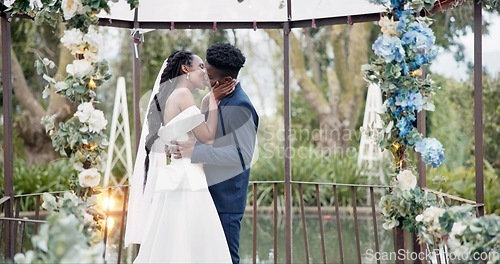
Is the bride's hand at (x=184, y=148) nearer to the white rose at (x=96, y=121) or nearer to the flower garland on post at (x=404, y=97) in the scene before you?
the white rose at (x=96, y=121)

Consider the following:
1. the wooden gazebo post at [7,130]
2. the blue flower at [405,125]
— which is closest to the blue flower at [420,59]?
the blue flower at [405,125]

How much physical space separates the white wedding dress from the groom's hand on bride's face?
0.03 meters

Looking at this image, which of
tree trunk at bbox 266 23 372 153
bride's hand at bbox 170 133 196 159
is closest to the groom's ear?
bride's hand at bbox 170 133 196 159

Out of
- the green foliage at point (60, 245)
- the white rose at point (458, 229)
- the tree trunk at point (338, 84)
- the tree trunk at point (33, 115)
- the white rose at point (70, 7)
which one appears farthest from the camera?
the tree trunk at point (338, 84)

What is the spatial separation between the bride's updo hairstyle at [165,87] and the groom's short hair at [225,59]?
14 centimetres

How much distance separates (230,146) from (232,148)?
0.02m

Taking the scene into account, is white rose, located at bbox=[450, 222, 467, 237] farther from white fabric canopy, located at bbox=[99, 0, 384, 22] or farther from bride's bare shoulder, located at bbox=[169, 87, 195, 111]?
white fabric canopy, located at bbox=[99, 0, 384, 22]

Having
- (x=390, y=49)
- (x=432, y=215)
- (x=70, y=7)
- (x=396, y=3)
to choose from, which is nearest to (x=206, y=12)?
(x=70, y=7)

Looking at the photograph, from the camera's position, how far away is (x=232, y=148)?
151 inches

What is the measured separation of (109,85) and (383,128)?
1141cm

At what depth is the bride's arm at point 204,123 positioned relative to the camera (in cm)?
383

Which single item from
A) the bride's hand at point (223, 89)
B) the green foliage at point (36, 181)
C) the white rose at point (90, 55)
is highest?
the white rose at point (90, 55)

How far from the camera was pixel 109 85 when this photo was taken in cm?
1449

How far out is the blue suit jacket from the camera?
3869mm
